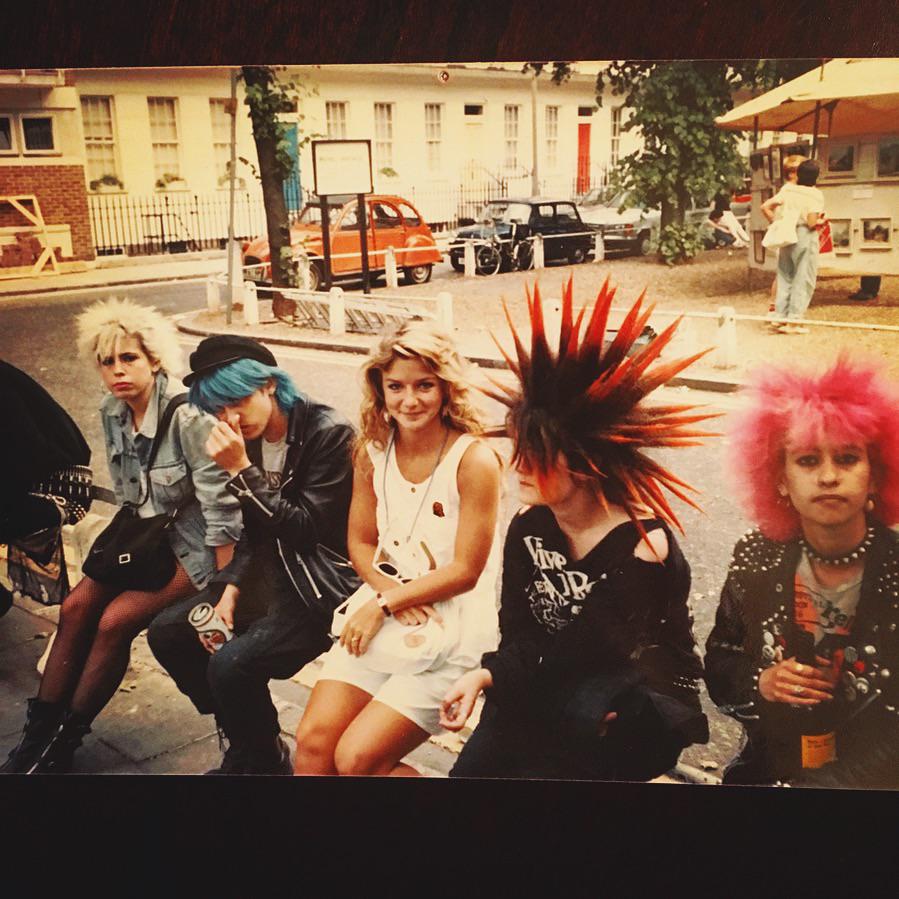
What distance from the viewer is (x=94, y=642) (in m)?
3.16

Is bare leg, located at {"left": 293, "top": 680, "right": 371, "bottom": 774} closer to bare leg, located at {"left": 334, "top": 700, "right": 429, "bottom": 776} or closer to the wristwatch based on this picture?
bare leg, located at {"left": 334, "top": 700, "right": 429, "bottom": 776}

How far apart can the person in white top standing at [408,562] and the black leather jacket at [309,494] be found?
45 millimetres

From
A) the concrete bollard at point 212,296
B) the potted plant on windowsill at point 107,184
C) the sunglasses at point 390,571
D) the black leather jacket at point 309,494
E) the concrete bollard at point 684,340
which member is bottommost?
the sunglasses at point 390,571

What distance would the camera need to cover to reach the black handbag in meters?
3.05

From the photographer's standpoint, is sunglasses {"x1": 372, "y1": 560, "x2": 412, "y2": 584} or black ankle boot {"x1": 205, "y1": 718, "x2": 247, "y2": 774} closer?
sunglasses {"x1": 372, "y1": 560, "x2": 412, "y2": 584}

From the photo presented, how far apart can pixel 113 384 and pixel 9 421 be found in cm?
35

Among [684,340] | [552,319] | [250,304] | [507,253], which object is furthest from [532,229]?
[250,304]

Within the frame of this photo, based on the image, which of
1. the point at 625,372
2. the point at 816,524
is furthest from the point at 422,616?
the point at 816,524

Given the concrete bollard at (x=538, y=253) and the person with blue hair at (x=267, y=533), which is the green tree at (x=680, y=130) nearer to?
the concrete bollard at (x=538, y=253)

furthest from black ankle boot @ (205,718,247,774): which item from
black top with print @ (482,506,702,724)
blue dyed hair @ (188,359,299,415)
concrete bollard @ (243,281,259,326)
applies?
concrete bollard @ (243,281,259,326)

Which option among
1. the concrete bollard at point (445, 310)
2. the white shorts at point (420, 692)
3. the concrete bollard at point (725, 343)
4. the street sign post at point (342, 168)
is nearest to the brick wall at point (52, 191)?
the street sign post at point (342, 168)

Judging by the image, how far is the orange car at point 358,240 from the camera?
2949 mm

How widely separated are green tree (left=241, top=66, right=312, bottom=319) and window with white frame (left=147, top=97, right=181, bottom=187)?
228 mm

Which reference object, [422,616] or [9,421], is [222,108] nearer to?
[9,421]
